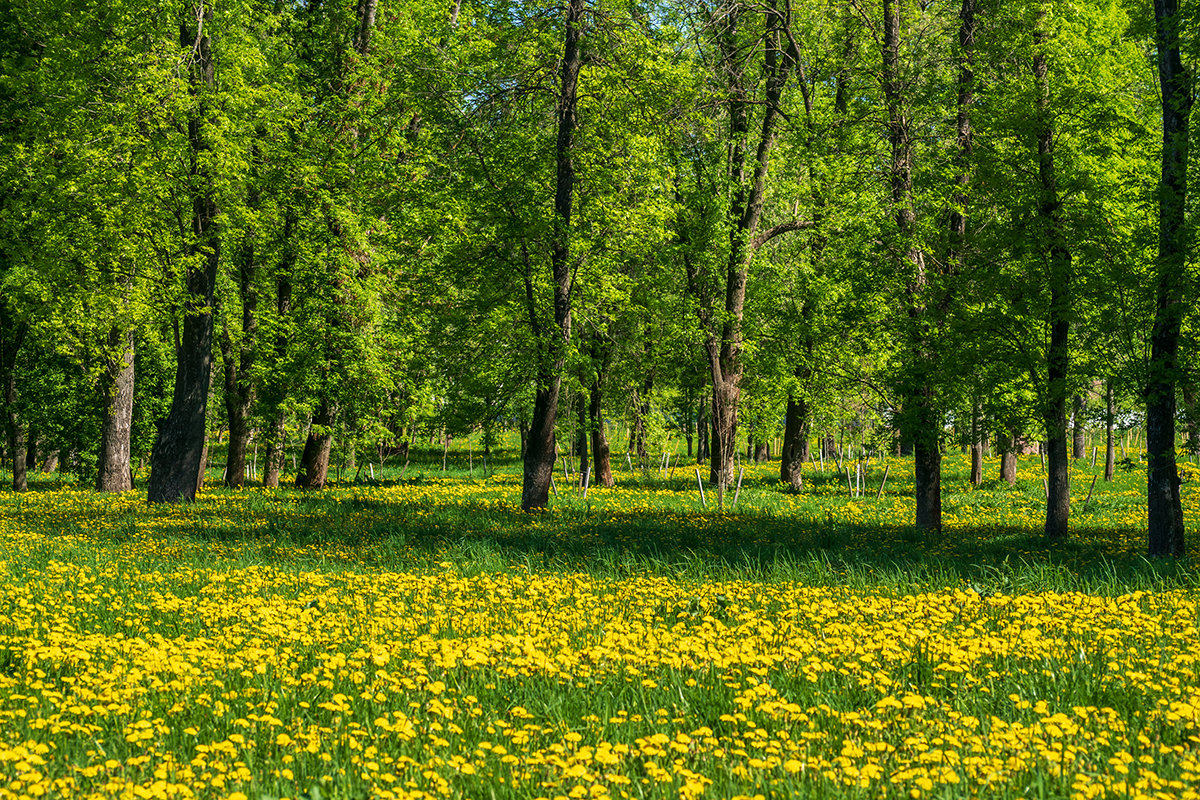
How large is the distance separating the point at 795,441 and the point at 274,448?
14.7 metres

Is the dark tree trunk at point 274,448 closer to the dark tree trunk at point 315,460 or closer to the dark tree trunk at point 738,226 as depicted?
the dark tree trunk at point 315,460

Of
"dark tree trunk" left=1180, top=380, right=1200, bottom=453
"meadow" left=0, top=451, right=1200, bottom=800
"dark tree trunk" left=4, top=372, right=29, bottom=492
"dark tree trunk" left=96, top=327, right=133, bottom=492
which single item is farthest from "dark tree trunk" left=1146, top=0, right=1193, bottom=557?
"dark tree trunk" left=4, top=372, right=29, bottom=492

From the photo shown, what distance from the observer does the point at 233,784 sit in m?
3.73

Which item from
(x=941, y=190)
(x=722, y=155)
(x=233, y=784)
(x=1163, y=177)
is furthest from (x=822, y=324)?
(x=233, y=784)

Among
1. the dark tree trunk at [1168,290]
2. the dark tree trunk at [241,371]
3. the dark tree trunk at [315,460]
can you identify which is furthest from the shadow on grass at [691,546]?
the dark tree trunk at [241,371]

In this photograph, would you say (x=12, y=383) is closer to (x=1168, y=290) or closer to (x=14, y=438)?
(x=14, y=438)

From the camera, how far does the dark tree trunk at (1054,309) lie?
1209 centimetres

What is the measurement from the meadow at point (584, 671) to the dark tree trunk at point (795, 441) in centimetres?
1319

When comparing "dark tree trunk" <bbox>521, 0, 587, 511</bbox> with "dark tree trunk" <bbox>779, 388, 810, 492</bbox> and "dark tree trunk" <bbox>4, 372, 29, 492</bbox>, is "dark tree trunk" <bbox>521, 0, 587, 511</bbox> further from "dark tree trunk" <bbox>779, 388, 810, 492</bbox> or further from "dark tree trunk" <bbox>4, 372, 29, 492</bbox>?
"dark tree trunk" <bbox>4, 372, 29, 492</bbox>

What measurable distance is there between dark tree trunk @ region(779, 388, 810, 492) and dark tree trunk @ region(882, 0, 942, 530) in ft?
30.5

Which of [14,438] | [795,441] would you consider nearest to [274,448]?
[14,438]

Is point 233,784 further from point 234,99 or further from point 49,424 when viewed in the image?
point 49,424

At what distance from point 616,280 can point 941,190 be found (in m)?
6.30

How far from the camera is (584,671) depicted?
5203 millimetres
